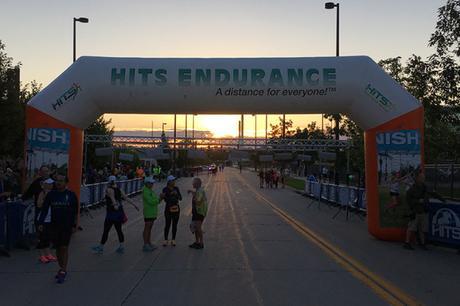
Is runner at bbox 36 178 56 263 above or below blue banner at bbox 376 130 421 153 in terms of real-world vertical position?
below

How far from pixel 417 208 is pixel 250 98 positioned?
4673 millimetres

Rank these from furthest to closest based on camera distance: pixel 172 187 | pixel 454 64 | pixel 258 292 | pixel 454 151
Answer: pixel 454 151, pixel 454 64, pixel 172 187, pixel 258 292

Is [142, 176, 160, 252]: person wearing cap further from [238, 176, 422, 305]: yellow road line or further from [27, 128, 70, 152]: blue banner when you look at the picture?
[238, 176, 422, 305]: yellow road line

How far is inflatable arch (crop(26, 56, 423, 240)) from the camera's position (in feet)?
39.6

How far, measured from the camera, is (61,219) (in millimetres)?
7844

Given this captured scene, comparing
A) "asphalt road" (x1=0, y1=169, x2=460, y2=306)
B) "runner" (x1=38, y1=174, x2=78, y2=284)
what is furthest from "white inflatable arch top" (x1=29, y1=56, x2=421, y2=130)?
"runner" (x1=38, y1=174, x2=78, y2=284)

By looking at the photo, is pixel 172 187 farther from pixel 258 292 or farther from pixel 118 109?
pixel 258 292

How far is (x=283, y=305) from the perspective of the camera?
638 centimetres

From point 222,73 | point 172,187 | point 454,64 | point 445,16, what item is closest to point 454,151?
point 454,64

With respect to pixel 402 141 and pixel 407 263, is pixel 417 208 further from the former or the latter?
pixel 407 263

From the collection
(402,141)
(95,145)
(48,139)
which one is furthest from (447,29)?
(95,145)

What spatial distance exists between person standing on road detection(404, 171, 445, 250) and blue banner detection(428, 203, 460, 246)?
0.32 meters

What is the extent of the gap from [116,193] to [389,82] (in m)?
6.86

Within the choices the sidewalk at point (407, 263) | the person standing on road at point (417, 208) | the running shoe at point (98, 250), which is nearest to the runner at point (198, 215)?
the running shoe at point (98, 250)
